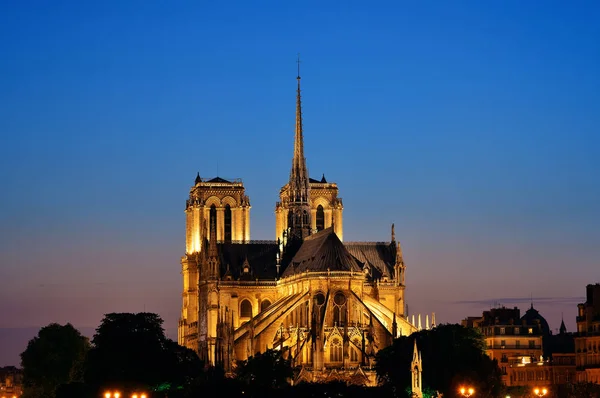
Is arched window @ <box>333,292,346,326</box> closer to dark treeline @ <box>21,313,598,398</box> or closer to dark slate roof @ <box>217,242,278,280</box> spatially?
dark treeline @ <box>21,313,598,398</box>

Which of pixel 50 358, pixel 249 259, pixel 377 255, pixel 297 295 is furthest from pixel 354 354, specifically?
pixel 50 358

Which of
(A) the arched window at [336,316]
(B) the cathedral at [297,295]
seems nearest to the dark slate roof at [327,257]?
(B) the cathedral at [297,295]

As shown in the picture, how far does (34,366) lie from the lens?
184875mm

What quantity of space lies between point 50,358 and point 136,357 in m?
38.0

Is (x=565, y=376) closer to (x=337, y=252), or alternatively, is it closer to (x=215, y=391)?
(x=337, y=252)

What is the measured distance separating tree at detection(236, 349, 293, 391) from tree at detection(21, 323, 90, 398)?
3061 centimetres

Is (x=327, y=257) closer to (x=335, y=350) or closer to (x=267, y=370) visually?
(x=335, y=350)

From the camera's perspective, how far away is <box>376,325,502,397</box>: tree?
13700cm

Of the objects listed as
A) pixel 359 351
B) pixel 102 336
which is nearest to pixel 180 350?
pixel 102 336

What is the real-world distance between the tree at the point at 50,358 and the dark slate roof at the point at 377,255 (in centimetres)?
3203

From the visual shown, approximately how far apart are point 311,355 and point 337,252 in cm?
1296

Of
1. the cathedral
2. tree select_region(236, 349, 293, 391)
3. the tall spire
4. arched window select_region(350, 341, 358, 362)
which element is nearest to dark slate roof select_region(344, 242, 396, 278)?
the cathedral

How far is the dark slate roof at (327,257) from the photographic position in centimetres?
16938

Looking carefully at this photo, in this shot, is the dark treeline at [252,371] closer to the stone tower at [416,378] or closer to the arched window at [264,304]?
the stone tower at [416,378]
